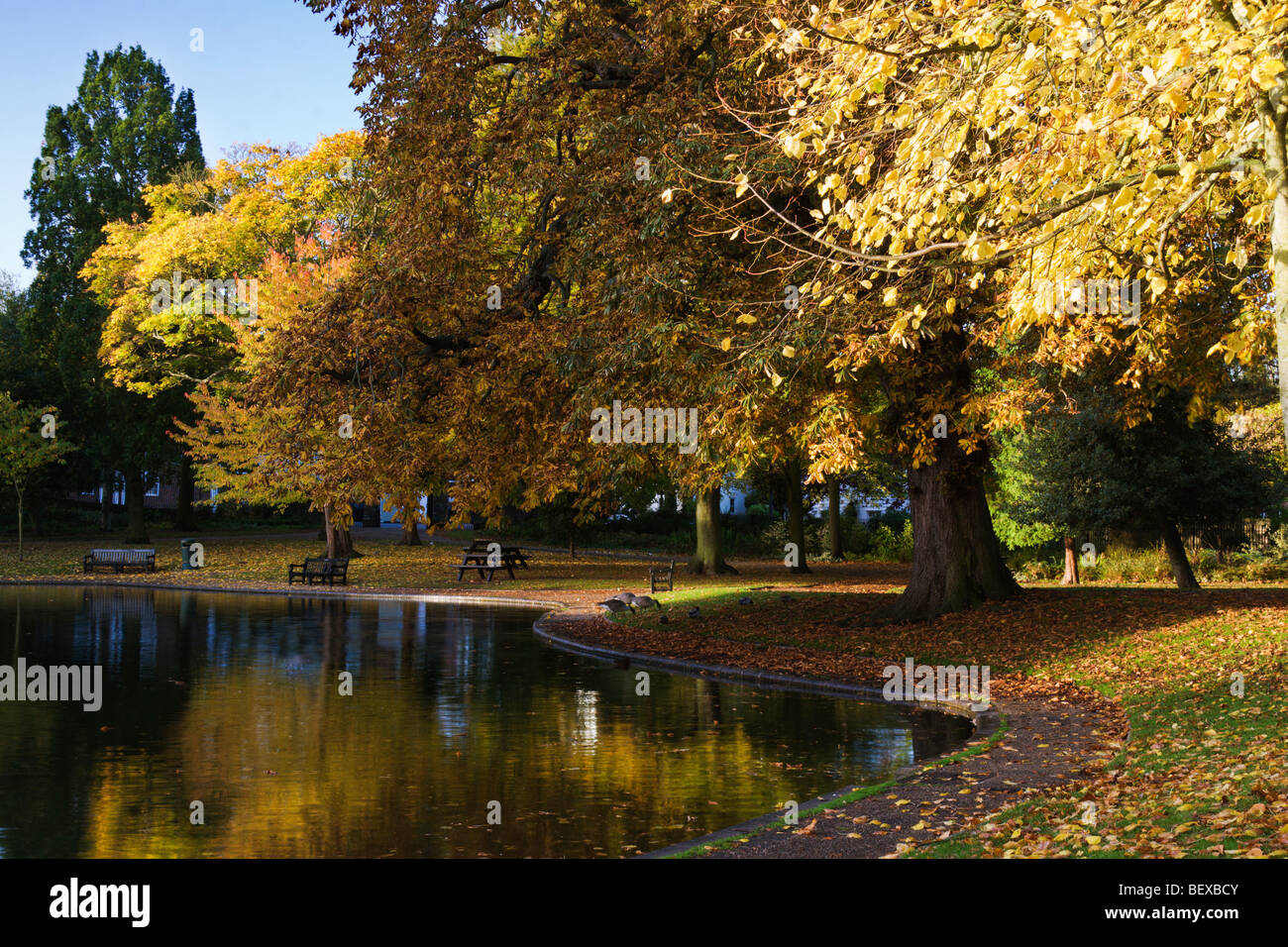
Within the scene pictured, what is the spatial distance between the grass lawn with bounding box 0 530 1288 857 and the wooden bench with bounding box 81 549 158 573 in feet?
6.45

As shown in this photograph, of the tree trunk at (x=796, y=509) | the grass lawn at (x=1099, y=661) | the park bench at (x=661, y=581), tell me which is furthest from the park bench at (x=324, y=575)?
the tree trunk at (x=796, y=509)

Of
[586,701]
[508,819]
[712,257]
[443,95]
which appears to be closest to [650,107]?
[712,257]

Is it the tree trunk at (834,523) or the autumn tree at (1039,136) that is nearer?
the autumn tree at (1039,136)

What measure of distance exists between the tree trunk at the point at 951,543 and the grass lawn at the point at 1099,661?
23.9 inches

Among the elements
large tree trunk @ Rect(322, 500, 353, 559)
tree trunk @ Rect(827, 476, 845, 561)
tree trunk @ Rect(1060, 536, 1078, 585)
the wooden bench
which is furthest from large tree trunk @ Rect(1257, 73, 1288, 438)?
the wooden bench

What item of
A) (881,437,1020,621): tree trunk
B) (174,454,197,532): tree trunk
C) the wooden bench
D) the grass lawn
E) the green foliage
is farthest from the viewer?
(174,454,197,532): tree trunk

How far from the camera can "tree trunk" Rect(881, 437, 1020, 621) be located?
19.7 meters

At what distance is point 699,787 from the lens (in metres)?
9.73

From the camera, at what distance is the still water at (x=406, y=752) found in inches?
323

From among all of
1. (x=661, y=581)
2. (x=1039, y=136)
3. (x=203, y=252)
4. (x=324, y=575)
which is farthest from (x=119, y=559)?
(x=1039, y=136)

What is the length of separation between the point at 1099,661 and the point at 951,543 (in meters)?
4.48

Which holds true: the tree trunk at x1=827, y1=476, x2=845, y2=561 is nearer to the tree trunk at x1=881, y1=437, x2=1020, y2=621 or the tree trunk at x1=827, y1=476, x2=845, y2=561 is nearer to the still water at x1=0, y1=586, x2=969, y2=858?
the tree trunk at x1=881, y1=437, x2=1020, y2=621

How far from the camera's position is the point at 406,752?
1120 cm

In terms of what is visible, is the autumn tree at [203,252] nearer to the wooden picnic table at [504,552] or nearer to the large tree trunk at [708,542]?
the wooden picnic table at [504,552]
